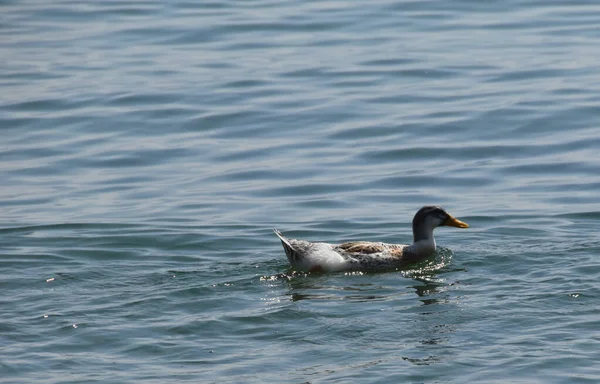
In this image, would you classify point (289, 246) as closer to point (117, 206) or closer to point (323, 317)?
point (323, 317)

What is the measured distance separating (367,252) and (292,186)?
4131 mm

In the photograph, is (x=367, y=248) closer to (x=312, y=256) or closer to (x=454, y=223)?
(x=312, y=256)

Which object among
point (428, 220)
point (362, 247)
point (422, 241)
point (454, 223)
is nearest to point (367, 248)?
point (362, 247)

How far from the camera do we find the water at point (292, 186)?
11.0m

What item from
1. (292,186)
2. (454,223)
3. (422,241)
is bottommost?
(422,241)

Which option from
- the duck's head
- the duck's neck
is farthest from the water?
the duck's head

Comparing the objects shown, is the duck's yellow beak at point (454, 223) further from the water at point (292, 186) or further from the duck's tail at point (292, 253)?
the duck's tail at point (292, 253)

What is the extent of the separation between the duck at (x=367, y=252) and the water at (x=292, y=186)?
0.48 feet

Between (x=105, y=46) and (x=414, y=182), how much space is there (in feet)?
38.3

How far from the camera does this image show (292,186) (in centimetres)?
1797

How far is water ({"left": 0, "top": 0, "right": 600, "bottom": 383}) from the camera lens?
11.0 m

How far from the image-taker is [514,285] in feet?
41.3

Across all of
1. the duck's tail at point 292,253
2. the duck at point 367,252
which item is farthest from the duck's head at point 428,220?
the duck's tail at point 292,253

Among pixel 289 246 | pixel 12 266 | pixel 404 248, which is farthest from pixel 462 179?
pixel 12 266
